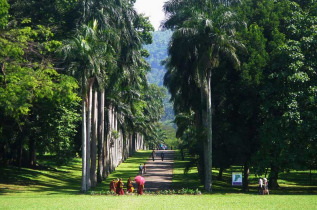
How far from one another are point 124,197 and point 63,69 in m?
10.5

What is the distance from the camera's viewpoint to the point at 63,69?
101 ft

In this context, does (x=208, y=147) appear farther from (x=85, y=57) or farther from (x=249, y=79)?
(x=85, y=57)

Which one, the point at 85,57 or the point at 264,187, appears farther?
the point at 85,57

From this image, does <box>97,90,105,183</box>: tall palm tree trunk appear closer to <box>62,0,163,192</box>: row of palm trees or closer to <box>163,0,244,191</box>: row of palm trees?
<box>62,0,163,192</box>: row of palm trees

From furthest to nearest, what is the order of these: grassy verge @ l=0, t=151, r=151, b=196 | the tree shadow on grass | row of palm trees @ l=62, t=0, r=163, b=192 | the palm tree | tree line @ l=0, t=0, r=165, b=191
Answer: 1. the tree shadow on grass
2. grassy verge @ l=0, t=151, r=151, b=196
3. row of palm trees @ l=62, t=0, r=163, b=192
4. the palm tree
5. tree line @ l=0, t=0, r=165, b=191

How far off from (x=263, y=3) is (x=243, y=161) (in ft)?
41.1

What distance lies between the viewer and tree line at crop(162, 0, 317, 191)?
2947 cm

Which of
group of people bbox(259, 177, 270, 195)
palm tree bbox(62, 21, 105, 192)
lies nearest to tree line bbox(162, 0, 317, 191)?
group of people bbox(259, 177, 270, 195)

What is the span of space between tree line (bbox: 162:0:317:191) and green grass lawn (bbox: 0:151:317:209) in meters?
3.01

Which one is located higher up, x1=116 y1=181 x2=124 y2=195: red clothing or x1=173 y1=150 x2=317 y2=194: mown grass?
x1=116 y1=181 x2=124 y2=195: red clothing

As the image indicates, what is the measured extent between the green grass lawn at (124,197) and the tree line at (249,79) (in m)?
3.01

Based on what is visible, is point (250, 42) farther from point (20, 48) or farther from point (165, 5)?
point (20, 48)

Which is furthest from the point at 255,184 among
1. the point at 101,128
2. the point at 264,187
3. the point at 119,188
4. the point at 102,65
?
the point at 102,65

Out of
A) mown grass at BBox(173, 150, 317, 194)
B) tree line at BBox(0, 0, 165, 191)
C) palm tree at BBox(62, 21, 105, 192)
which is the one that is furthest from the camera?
mown grass at BBox(173, 150, 317, 194)
